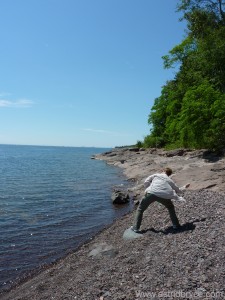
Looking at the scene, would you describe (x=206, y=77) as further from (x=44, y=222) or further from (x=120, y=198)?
(x=44, y=222)

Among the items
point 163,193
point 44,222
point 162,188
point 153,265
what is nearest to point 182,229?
point 163,193

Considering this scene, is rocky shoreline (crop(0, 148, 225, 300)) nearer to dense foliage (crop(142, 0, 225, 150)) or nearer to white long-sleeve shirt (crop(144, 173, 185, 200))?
white long-sleeve shirt (crop(144, 173, 185, 200))

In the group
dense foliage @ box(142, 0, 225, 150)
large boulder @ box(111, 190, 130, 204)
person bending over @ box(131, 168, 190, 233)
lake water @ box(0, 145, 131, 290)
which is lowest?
lake water @ box(0, 145, 131, 290)

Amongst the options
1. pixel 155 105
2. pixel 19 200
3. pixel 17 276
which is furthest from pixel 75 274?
pixel 155 105

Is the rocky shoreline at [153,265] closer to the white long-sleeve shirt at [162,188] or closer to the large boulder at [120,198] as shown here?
→ the white long-sleeve shirt at [162,188]

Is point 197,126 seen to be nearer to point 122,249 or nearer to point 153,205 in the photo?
point 153,205

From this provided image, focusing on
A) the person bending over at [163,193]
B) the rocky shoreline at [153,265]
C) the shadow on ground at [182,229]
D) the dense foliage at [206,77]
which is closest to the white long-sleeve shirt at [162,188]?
the person bending over at [163,193]

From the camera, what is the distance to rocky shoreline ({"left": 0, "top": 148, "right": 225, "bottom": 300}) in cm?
854

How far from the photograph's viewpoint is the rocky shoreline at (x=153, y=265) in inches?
336

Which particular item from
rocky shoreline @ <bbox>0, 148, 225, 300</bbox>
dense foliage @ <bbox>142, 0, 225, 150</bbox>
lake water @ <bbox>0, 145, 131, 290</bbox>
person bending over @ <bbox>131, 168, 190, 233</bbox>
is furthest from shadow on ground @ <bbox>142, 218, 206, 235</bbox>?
dense foliage @ <bbox>142, 0, 225, 150</bbox>

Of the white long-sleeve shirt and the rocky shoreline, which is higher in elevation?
the white long-sleeve shirt

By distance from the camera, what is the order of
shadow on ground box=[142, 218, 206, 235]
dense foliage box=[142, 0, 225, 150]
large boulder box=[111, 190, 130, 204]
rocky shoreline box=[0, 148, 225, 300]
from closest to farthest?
rocky shoreline box=[0, 148, 225, 300] < shadow on ground box=[142, 218, 206, 235] < large boulder box=[111, 190, 130, 204] < dense foliage box=[142, 0, 225, 150]

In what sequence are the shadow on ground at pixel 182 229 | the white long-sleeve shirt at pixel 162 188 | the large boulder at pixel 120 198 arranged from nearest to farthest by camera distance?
the shadow on ground at pixel 182 229 → the white long-sleeve shirt at pixel 162 188 → the large boulder at pixel 120 198

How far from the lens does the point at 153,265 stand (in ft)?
32.8
